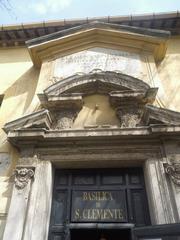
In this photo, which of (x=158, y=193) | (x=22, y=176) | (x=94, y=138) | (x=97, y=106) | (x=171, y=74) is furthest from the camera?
(x=171, y=74)

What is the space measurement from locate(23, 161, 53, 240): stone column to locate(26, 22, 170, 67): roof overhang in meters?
3.27

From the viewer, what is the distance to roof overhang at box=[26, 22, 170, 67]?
20.2 feet

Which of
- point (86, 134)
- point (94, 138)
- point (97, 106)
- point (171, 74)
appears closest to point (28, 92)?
point (97, 106)

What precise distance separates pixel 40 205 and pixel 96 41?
14.6ft

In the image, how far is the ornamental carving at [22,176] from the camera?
169 inches

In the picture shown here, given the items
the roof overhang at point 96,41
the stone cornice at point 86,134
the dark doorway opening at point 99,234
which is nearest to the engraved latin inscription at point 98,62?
the roof overhang at point 96,41

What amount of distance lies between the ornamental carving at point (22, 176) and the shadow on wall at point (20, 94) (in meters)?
1.54

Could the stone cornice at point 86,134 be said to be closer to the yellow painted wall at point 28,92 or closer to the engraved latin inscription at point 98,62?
the yellow painted wall at point 28,92

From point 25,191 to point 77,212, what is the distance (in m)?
0.98

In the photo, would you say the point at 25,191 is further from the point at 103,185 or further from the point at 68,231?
the point at 103,185

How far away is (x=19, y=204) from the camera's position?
4.12m

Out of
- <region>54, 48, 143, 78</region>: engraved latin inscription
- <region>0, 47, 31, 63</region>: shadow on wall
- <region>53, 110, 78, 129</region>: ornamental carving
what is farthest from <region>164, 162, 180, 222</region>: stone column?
<region>0, 47, 31, 63</region>: shadow on wall

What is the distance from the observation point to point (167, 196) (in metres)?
3.97

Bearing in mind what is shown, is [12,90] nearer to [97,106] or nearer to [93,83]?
[93,83]
